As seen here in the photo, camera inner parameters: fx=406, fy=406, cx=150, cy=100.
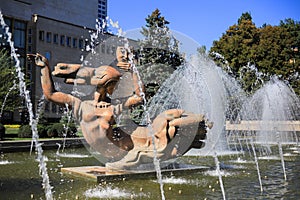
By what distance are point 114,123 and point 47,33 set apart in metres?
39.5

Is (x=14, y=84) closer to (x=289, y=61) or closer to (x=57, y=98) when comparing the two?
(x=57, y=98)

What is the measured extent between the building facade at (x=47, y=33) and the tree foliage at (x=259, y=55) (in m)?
17.5

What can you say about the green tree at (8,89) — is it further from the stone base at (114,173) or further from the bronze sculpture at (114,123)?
the stone base at (114,173)

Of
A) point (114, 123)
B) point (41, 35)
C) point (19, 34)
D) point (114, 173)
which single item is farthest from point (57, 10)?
point (114, 173)

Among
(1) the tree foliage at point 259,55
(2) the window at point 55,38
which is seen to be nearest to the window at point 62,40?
(2) the window at point 55,38

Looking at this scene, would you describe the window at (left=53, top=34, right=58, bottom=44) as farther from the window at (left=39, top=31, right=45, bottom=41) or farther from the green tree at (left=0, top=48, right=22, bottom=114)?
the green tree at (left=0, top=48, right=22, bottom=114)

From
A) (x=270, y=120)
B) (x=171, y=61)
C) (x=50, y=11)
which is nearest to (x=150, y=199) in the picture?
(x=270, y=120)

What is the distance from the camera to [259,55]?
121ft

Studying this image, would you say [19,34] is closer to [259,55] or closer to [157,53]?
[157,53]

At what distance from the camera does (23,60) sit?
43312mm

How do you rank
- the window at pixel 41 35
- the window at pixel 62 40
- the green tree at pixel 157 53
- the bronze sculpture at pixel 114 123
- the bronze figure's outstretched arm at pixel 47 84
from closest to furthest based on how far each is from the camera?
1. the bronze figure's outstretched arm at pixel 47 84
2. the bronze sculpture at pixel 114 123
3. the green tree at pixel 157 53
4. the window at pixel 41 35
5. the window at pixel 62 40

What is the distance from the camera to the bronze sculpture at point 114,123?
30.5 feet

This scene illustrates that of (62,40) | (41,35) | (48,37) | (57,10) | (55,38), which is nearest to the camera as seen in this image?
(41,35)

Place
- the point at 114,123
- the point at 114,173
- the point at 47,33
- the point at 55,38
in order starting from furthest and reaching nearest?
1. the point at 55,38
2. the point at 47,33
3. the point at 114,123
4. the point at 114,173
